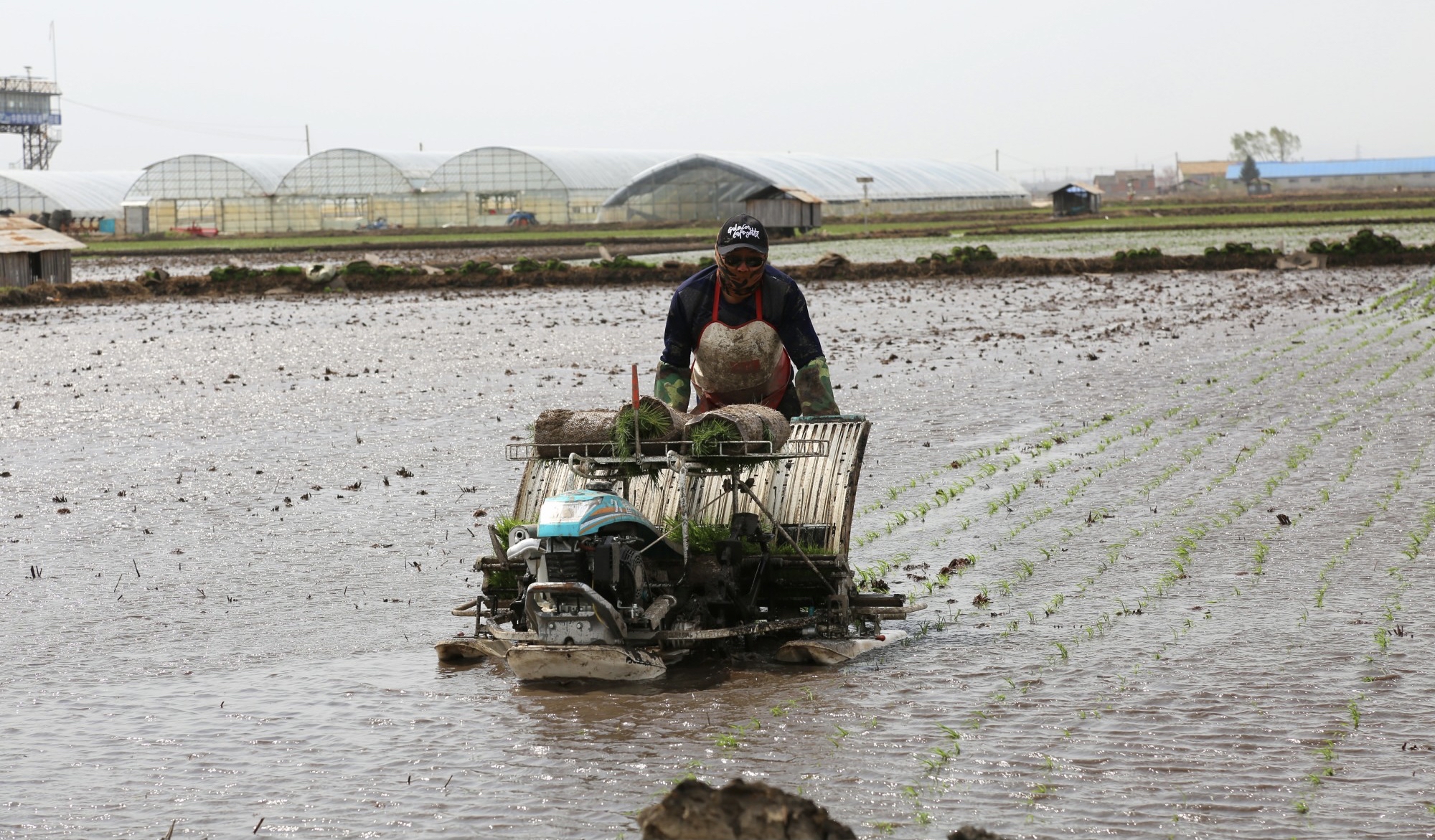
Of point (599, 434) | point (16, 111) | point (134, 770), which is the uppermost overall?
point (16, 111)

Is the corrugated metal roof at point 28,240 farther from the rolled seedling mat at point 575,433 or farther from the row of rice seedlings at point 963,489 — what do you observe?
the rolled seedling mat at point 575,433

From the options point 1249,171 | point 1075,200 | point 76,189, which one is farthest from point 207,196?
point 1249,171

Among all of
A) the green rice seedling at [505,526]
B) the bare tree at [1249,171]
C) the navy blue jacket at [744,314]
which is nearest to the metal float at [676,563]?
the green rice seedling at [505,526]

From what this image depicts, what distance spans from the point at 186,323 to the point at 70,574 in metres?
23.3

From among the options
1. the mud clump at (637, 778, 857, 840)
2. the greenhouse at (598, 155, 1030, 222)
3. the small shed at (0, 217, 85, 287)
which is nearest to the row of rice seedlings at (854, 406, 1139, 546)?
the mud clump at (637, 778, 857, 840)

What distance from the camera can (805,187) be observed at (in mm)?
81625

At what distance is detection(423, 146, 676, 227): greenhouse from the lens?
82.7 m

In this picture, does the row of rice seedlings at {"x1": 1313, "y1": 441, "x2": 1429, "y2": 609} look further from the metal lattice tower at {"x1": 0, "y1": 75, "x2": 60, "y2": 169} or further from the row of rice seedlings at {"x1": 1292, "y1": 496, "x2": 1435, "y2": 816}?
the metal lattice tower at {"x1": 0, "y1": 75, "x2": 60, "y2": 169}

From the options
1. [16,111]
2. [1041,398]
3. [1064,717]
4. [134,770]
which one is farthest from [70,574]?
[16,111]

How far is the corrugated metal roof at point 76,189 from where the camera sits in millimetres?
90625

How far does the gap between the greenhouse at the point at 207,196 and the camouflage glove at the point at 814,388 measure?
79.1 metres

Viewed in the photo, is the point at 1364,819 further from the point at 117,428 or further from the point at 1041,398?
the point at 117,428

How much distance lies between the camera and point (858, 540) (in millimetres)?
10977

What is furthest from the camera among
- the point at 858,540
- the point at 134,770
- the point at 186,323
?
the point at 186,323
